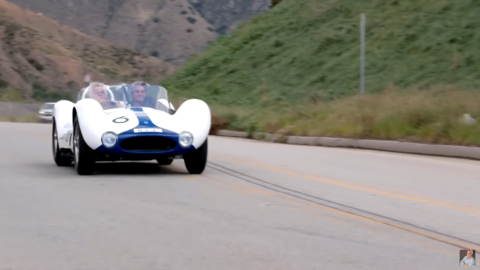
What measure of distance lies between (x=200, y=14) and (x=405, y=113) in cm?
11810

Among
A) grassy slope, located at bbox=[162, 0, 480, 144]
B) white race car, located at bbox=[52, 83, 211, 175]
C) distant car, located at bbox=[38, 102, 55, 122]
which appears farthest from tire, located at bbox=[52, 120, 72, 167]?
distant car, located at bbox=[38, 102, 55, 122]

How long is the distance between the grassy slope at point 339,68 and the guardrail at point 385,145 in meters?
0.45

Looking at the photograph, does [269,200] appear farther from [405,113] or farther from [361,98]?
[361,98]

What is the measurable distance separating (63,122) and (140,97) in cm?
143

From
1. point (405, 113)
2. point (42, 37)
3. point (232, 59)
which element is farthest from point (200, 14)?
point (405, 113)

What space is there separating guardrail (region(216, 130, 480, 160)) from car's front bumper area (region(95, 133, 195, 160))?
21.5 feet

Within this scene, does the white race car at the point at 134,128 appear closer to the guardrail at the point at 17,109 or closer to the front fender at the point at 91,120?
the front fender at the point at 91,120

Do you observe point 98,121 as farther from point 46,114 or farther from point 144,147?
point 46,114

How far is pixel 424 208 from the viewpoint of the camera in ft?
29.7

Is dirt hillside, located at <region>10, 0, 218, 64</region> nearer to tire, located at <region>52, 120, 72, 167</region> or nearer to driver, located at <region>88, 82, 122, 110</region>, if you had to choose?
tire, located at <region>52, 120, 72, 167</region>

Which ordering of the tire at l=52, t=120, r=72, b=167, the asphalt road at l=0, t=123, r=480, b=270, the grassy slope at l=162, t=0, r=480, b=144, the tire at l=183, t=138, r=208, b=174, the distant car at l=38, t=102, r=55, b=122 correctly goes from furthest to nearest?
the distant car at l=38, t=102, r=55, b=122 → the grassy slope at l=162, t=0, r=480, b=144 → the tire at l=52, t=120, r=72, b=167 → the tire at l=183, t=138, r=208, b=174 → the asphalt road at l=0, t=123, r=480, b=270

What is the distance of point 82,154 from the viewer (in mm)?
11266

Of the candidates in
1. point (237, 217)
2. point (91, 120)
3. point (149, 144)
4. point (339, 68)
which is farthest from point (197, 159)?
point (339, 68)

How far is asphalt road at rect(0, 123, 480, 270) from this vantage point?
21.2 ft
